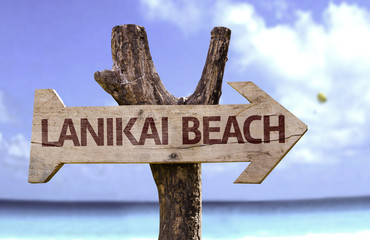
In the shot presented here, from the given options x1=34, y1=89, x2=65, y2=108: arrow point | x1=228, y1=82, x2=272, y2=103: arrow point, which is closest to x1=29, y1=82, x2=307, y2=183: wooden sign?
x1=228, y1=82, x2=272, y2=103: arrow point

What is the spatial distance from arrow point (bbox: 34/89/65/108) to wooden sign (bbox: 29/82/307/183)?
0.42ft

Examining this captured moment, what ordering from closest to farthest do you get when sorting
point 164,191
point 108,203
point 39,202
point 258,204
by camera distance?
point 164,191, point 258,204, point 39,202, point 108,203

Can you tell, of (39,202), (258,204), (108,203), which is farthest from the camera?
(108,203)

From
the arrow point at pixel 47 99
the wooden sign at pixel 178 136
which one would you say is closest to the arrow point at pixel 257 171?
the wooden sign at pixel 178 136

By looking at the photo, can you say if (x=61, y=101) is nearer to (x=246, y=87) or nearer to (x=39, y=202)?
(x=246, y=87)

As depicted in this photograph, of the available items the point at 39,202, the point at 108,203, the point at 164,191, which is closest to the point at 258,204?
the point at 108,203

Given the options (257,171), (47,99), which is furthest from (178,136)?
(47,99)

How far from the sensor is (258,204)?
54.1ft

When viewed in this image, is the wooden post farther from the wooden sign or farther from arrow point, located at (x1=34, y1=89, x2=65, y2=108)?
arrow point, located at (x1=34, y1=89, x2=65, y2=108)

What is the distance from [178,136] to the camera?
9.51 ft

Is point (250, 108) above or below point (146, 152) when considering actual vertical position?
above

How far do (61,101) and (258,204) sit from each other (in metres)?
14.3

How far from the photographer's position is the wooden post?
308cm

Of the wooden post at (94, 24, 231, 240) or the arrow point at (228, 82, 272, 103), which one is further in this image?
the wooden post at (94, 24, 231, 240)
